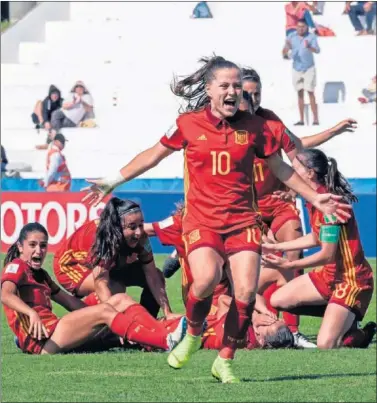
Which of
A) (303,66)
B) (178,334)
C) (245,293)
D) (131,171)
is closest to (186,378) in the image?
(245,293)

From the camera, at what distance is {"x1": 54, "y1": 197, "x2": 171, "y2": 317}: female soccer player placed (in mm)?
9984

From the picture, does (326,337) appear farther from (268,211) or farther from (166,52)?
(166,52)

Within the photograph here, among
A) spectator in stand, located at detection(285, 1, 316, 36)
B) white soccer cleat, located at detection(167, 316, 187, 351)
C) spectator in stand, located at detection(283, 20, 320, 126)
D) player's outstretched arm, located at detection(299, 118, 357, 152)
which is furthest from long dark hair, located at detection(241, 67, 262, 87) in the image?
spectator in stand, located at detection(285, 1, 316, 36)

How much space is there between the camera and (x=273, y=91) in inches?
1083

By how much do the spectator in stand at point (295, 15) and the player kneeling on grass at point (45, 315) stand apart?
57.5ft

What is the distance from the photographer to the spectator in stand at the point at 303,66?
2586 cm

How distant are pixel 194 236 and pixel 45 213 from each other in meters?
12.6

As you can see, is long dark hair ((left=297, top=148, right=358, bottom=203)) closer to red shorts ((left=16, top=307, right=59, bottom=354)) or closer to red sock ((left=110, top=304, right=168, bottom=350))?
red sock ((left=110, top=304, right=168, bottom=350))

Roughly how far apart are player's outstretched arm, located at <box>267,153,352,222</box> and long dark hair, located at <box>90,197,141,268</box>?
2077mm

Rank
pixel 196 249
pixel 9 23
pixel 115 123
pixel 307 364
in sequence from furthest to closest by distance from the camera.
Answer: pixel 9 23 → pixel 115 123 → pixel 307 364 → pixel 196 249

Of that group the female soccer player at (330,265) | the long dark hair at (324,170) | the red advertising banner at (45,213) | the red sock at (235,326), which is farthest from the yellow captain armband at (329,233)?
the red advertising banner at (45,213)

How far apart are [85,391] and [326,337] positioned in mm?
3107

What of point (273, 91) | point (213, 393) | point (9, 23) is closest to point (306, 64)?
point (273, 91)

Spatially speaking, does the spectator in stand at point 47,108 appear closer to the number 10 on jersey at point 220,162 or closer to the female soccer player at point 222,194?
the female soccer player at point 222,194
